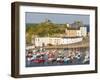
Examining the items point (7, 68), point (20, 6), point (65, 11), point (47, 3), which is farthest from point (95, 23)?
point (7, 68)

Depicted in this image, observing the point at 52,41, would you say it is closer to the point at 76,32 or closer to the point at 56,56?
the point at 56,56

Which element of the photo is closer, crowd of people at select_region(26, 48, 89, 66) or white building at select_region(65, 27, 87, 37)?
crowd of people at select_region(26, 48, 89, 66)

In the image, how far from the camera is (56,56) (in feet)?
6.40

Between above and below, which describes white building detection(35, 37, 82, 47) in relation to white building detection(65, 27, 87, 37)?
below

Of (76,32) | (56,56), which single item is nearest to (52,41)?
(56,56)

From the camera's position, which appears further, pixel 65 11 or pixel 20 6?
pixel 65 11

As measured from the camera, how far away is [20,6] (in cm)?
180

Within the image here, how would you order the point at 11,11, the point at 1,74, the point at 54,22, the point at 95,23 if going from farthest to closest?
the point at 95,23 → the point at 54,22 → the point at 11,11 → the point at 1,74

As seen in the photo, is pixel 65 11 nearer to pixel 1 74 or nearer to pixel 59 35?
pixel 59 35

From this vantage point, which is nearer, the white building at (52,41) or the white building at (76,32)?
the white building at (52,41)

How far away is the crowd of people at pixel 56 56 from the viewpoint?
187 cm

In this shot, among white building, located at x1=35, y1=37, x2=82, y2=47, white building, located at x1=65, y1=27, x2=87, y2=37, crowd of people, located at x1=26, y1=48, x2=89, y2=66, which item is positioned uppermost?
white building, located at x1=65, y1=27, x2=87, y2=37

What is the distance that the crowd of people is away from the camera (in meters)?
1.87

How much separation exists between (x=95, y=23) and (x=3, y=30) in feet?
2.60
